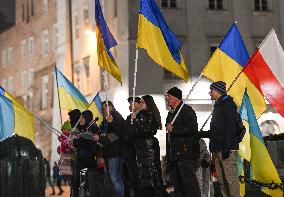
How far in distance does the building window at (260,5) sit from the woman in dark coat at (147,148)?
21.3m

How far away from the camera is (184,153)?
861cm

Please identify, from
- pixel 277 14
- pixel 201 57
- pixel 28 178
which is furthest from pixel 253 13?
pixel 28 178

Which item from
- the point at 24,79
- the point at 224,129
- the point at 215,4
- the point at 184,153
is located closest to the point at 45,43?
the point at 24,79

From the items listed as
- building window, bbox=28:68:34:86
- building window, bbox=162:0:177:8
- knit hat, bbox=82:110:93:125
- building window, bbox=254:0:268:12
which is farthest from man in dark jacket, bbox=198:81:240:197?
building window, bbox=28:68:34:86

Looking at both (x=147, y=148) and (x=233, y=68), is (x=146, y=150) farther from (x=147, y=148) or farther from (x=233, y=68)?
(x=233, y=68)

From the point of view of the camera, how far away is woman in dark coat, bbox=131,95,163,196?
9.12 m

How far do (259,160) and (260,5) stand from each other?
2123 centimetres

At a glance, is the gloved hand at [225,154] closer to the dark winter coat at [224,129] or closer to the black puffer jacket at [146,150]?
the dark winter coat at [224,129]

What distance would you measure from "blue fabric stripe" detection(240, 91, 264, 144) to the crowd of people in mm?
888

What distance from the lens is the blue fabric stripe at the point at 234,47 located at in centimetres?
1067

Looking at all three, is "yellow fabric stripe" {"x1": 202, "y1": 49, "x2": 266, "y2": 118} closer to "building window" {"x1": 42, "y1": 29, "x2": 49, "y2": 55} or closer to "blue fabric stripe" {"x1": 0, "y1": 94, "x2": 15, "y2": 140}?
"blue fabric stripe" {"x1": 0, "y1": 94, "x2": 15, "y2": 140}

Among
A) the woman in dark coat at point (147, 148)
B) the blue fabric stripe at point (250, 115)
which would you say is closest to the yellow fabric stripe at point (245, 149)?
the blue fabric stripe at point (250, 115)

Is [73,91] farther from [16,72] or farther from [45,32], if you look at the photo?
[16,72]

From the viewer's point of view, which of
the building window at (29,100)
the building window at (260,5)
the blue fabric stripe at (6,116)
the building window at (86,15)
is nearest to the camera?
the blue fabric stripe at (6,116)
